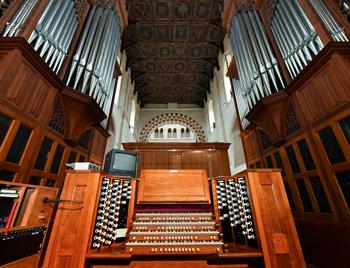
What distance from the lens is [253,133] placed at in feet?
15.8

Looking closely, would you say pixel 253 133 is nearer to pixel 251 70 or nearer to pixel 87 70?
pixel 251 70

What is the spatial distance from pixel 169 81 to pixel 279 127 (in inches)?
358

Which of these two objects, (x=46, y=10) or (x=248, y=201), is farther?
(x=46, y=10)

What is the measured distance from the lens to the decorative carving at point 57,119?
127 inches

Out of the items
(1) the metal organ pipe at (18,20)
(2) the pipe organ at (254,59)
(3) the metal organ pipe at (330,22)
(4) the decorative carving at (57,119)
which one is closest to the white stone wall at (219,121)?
(2) the pipe organ at (254,59)

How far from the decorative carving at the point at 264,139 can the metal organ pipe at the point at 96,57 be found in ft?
14.3

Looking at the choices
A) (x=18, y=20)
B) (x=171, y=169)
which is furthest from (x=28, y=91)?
(x=171, y=169)

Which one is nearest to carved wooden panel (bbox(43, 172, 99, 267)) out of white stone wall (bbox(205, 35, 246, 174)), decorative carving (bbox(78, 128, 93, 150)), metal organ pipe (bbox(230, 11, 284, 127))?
decorative carving (bbox(78, 128, 93, 150))

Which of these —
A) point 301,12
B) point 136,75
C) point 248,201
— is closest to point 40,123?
point 248,201

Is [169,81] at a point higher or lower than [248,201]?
higher

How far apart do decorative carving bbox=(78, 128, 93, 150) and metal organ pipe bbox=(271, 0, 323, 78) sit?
5.12 meters

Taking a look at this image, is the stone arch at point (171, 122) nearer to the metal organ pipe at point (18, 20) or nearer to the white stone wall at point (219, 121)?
the white stone wall at point (219, 121)

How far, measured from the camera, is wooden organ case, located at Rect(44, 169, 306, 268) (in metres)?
1.88

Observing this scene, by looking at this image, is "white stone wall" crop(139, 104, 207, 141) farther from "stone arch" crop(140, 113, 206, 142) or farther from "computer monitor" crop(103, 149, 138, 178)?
"computer monitor" crop(103, 149, 138, 178)
